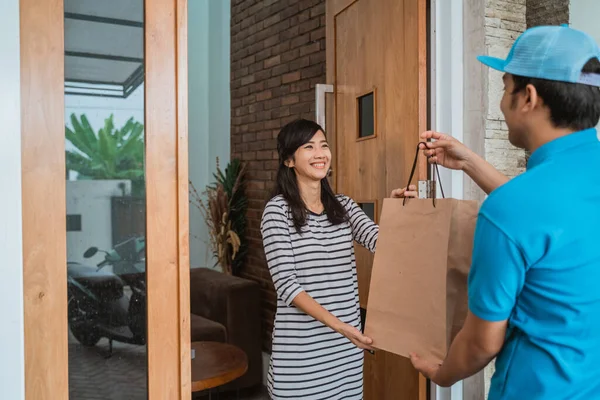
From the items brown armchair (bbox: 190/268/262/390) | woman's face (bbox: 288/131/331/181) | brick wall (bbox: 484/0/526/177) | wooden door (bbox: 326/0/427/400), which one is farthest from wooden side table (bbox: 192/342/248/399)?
brick wall (bbox: 484/0/526/177)

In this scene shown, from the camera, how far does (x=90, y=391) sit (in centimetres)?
158

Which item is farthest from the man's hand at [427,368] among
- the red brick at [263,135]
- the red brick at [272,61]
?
the red brick at [272,61]

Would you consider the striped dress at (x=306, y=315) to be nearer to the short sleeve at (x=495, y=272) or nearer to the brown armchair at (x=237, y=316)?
the short sleeve at (x=495, y=272)

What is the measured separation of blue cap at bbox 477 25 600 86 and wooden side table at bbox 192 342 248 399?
86.3 inches

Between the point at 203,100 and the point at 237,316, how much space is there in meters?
2.79

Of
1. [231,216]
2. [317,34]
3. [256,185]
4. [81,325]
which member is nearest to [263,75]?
[317,34]

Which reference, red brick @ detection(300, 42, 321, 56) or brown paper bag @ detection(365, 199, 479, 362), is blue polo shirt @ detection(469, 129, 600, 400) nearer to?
brown paper bag @ detection(365, 199, 479, 362)

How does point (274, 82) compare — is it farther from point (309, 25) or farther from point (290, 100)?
point (309, 25)

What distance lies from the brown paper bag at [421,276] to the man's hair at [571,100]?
386 millimetres

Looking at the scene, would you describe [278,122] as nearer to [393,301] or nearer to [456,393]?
[456,393]

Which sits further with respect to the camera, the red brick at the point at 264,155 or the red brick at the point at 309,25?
the red brick at the point at 264,155

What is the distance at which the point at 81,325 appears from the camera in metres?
1.54

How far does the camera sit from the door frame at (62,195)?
57.6 inches

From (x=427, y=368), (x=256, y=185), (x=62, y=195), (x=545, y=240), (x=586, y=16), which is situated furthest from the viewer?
(x=256, y=185)
